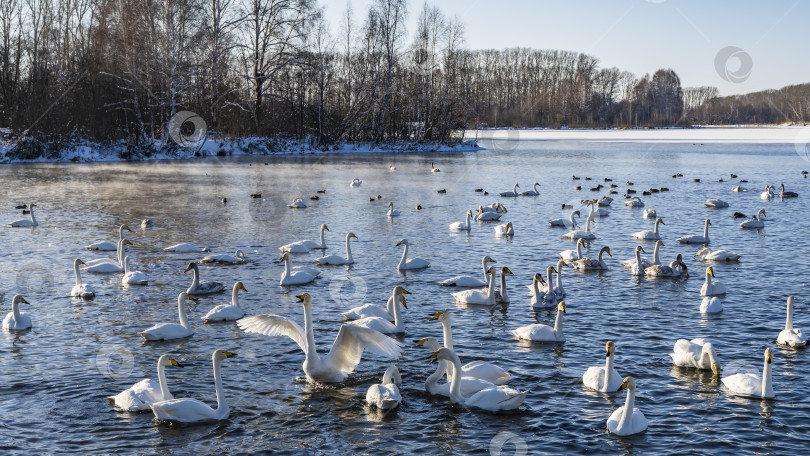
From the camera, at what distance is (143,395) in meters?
8.51

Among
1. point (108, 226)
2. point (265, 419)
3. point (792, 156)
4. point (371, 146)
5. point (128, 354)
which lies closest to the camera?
point (265, 419)

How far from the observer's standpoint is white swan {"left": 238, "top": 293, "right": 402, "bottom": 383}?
9.10 metres

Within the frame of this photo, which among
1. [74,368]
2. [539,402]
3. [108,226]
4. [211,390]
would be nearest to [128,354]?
[74,368]

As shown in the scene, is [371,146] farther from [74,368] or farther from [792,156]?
[74,368]

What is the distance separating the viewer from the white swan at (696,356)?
9609 mm

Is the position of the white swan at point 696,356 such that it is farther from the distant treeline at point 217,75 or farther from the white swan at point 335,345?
the distant treeline at point 217,75

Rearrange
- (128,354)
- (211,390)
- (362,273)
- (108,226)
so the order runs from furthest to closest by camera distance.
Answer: (108,226) → (362,273) → (128,354) → (211,390)

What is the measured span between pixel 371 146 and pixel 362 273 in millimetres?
49634

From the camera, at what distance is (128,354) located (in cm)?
1040
